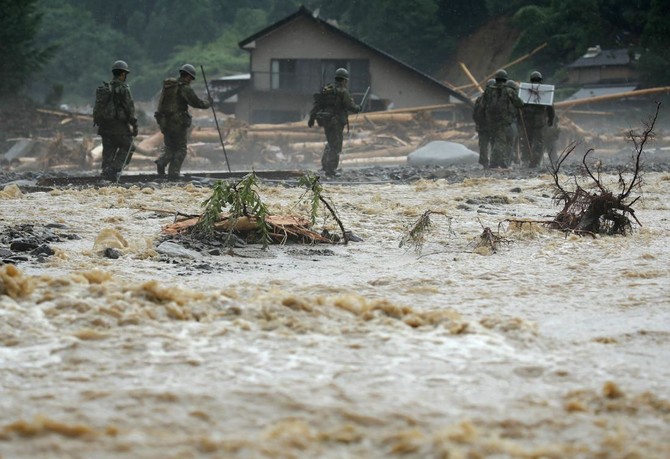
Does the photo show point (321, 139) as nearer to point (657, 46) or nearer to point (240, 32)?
point (657, 46)

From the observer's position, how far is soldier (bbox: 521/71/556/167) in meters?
19.7

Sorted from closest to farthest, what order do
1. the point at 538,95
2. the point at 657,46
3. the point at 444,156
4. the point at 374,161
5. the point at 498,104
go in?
the point at 498,104
the point at 538,95
the point at 444,156
the point at 374,161
the point at 657,46

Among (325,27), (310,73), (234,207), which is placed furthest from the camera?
(310,73)

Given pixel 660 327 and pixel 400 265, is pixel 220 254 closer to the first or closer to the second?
pixel 400 265

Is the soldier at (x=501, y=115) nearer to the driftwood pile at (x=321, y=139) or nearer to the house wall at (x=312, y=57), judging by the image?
the driftwood pile at (x=321, y=139)

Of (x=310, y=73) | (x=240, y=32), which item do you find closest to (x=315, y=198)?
(x=310, y=73)

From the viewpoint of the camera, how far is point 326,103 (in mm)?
18156

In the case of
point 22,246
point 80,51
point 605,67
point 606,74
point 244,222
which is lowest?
point 22,246

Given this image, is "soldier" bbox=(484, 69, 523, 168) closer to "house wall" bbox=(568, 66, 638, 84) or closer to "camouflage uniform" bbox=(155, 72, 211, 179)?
"camouflage uniform" bbox=(155, 72, 211, 179)

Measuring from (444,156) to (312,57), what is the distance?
58.1ft

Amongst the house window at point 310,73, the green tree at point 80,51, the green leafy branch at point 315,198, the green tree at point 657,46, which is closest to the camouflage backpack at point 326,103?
the green leafy branch at point 315,198

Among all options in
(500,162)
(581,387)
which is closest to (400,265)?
(581,387)

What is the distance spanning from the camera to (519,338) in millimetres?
4934

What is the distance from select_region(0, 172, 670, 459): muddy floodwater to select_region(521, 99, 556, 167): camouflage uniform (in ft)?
38.9
